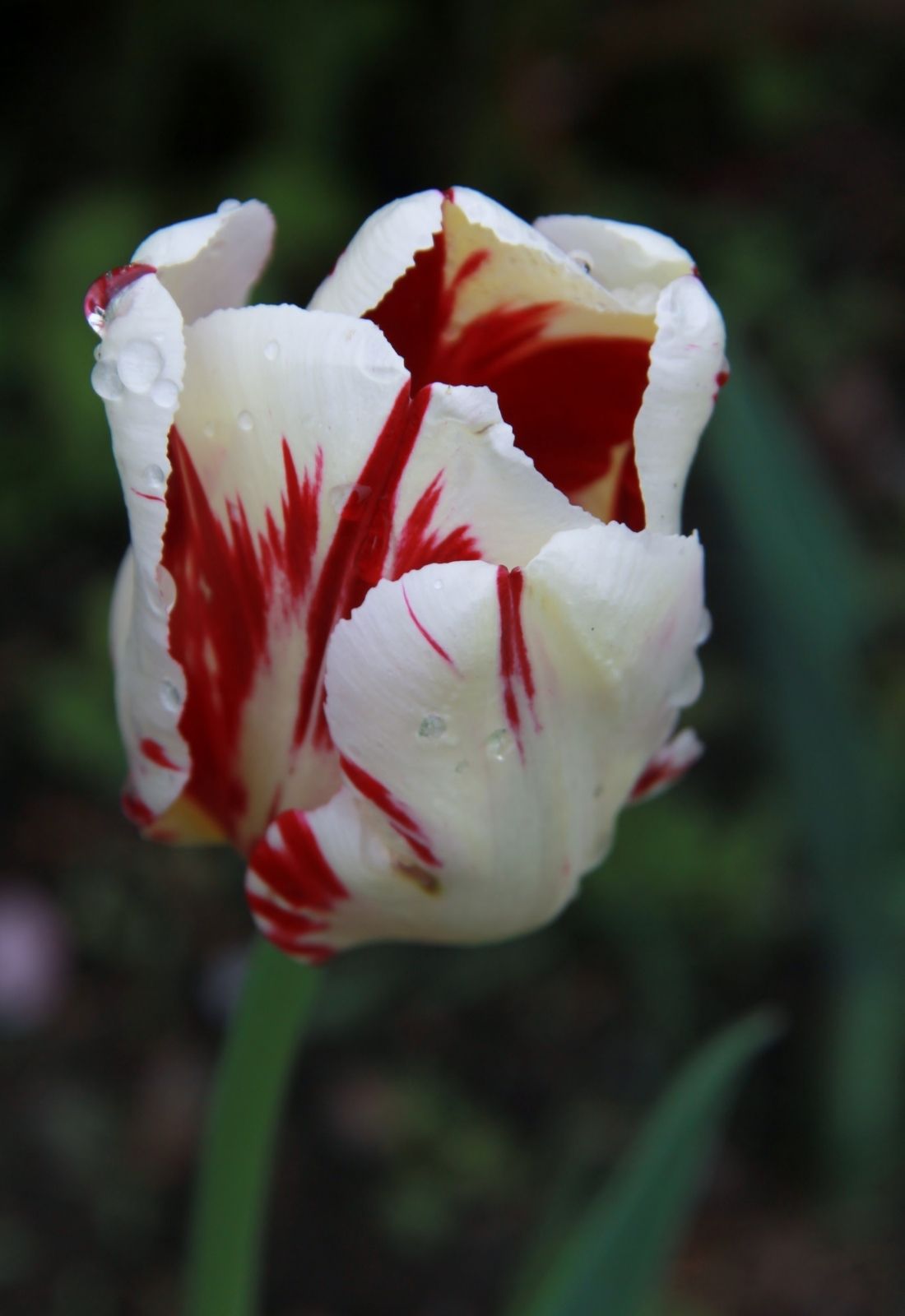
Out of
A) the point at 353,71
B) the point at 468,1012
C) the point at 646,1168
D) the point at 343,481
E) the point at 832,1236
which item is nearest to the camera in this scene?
the point at 343,481

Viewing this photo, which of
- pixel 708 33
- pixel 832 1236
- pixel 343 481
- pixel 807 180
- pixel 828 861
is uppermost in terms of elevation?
pixel 343 481

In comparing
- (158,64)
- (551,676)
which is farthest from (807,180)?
(551,676)

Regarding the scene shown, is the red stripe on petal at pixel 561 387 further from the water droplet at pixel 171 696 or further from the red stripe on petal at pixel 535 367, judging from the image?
the water droplet at pixel 171 696

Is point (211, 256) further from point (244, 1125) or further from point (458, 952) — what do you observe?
point (458, 952)

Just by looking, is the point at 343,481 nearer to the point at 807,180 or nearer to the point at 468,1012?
the point at 468,1012

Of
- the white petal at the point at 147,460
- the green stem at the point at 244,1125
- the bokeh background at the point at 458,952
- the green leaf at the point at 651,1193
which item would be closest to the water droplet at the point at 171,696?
the white petal at the point at 147,460

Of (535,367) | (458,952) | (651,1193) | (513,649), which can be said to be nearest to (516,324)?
(535,367)

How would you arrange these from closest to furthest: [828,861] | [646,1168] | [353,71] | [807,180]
→ 1. [646,1168]
2. [828,861]
3. [353,71]
4. [807,180]
